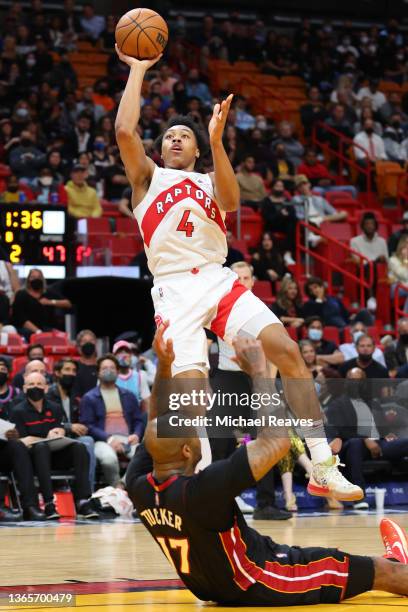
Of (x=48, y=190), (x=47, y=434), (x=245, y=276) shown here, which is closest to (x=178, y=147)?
(x=245, y=276)

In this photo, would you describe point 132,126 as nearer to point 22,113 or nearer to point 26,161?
point 26,161

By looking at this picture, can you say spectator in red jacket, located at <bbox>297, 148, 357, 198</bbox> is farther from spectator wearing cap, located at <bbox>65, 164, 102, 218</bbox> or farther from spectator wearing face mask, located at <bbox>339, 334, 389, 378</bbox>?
spectator wearing face mask, located at <bbox>339, 334, 389, 378</bbox>

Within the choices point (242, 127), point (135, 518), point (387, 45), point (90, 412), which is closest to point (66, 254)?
point (90, 412)

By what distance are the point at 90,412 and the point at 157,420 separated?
7.61 metres

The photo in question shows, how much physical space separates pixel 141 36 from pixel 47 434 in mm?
5949

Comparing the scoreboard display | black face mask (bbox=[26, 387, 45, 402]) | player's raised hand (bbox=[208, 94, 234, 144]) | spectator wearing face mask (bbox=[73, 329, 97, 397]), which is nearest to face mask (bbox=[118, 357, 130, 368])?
spectator wearing face mask (bbox=[73, 329, 97, 397])

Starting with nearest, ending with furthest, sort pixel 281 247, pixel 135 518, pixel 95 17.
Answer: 1. pixel 135 518
2. pixel 281 247
3. pixel 95 17

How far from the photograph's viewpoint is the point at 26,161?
1964 centimetres

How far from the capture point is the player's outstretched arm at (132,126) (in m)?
7.22

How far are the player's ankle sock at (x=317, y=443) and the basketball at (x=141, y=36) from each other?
2.55m

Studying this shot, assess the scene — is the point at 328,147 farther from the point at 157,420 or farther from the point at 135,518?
the point at 157,420

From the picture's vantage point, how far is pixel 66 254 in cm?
1639

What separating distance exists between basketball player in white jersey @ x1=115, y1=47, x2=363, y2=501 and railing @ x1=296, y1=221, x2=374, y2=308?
1200 centimetres

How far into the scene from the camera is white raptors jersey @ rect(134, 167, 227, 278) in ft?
24.2
